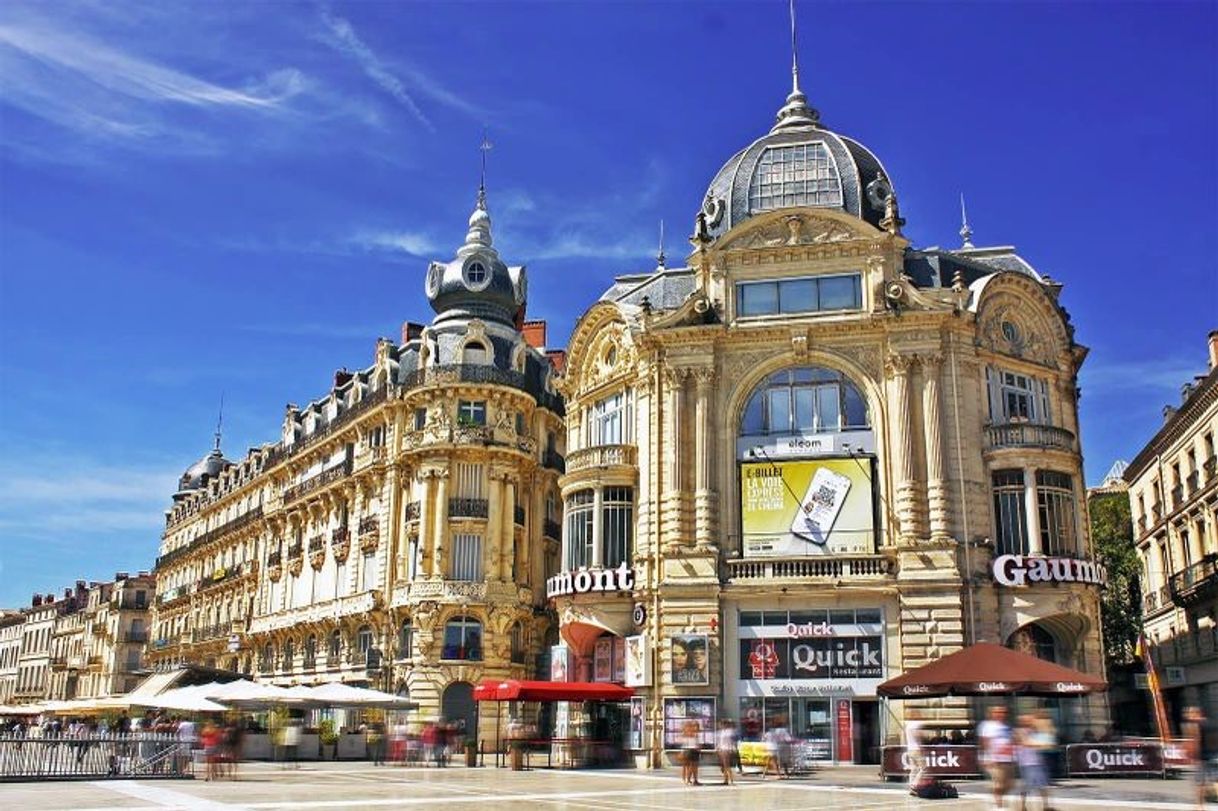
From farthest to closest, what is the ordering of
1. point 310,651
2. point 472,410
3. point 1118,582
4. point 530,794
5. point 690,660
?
1. point 1118,582
2. point 310,651
3. point 472,410
4. point 690,660
5. point 530,794

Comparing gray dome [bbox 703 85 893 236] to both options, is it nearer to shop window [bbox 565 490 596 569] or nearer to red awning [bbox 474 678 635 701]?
shop window [bbox 565 490 596 569]

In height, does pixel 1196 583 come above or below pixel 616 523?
below

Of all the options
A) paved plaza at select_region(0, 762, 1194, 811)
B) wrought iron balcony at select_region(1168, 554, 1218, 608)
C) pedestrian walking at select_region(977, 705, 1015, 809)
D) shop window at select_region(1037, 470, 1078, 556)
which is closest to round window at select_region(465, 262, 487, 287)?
paved plaza at select_region(0, 762, 1194, 811)

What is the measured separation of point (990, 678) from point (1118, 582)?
32.7m

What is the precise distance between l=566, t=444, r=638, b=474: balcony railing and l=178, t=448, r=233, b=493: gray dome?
169ft

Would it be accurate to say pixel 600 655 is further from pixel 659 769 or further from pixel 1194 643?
pixel 1194 643

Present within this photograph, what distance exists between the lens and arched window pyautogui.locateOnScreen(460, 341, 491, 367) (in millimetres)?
47809

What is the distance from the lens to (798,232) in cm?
3494

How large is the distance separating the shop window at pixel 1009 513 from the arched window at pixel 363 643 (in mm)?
26511

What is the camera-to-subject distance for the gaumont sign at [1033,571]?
104ft

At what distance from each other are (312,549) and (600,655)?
23.4 m

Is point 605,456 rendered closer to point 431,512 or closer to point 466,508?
point 466,508

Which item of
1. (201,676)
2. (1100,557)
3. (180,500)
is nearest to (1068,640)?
(1100,557)

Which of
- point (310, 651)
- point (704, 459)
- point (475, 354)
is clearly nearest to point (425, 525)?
point (475, 354)
